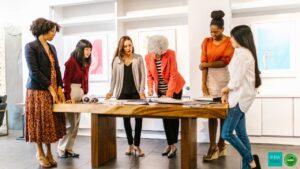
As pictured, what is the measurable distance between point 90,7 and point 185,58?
1863mm

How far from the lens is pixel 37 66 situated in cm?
316

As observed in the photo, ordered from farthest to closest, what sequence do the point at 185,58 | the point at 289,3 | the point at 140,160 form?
1. the point at 185,58
2. the point at 289,3
3. the point at 140,160

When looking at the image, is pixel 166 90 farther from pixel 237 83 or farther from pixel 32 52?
pixel 32 52

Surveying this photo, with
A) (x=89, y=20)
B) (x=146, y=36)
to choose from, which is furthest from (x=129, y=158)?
(x=89, y=20)

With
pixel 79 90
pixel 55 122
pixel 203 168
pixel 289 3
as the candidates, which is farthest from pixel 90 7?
pixel 203 168

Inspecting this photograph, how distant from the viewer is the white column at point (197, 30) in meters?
4.41

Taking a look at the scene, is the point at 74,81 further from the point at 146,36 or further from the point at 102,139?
the point at 146,36

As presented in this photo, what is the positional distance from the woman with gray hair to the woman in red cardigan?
74 centimetres

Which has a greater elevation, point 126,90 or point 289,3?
point 289,3

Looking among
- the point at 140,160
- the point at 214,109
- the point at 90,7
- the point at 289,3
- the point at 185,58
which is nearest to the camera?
the point at 214,109

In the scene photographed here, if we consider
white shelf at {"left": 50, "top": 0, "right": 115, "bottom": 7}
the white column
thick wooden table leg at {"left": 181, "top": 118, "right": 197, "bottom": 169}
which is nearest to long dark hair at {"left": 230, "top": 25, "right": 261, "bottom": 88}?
Answer: thick wooden table leg at {"left": 181, "top": 118, "right": 197, "bottom": 169}

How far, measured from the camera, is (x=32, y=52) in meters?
3.13

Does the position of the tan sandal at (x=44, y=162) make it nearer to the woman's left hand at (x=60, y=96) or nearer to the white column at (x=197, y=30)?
the woman's left hand at (x=60, y=96)

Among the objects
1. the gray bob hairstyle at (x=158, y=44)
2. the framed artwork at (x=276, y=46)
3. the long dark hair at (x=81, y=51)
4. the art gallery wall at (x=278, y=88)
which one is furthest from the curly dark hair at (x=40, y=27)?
the framed artwork at (x=276, y=46)
